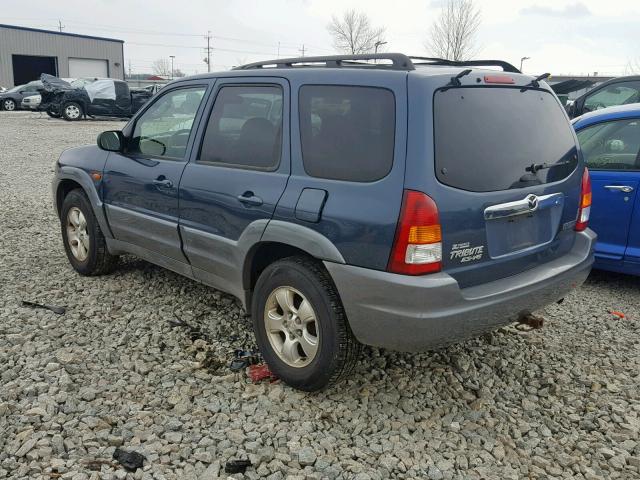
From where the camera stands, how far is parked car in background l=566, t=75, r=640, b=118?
1038cm

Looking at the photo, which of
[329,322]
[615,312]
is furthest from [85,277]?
[615,312]

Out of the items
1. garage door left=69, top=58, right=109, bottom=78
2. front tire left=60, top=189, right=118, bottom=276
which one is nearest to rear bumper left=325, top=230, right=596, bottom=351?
front tire left=60, top=189, right=118, bottom=276

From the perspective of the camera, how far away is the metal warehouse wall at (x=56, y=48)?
1797 inches

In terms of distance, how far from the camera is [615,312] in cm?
461

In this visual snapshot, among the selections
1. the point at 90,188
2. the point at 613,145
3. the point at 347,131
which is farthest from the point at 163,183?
the point at 613,145

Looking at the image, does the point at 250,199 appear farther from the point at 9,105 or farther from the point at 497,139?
the point at 9,105

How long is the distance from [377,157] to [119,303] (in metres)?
2.69

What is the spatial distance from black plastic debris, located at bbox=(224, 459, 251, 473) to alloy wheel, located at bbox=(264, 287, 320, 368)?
67cm

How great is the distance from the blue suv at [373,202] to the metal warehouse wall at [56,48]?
49.7m

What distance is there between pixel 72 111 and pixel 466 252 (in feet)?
78.4

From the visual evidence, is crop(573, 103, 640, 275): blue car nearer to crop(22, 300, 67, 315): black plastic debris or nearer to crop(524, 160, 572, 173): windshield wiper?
crop(524, 160, 572, 173): windshield wiper

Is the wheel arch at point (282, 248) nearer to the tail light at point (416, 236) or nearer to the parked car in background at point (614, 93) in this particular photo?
the tail light at point (416, 236)

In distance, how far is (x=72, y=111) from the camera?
928 inches

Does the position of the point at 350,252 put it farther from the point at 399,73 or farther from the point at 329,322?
the point at 399,73
